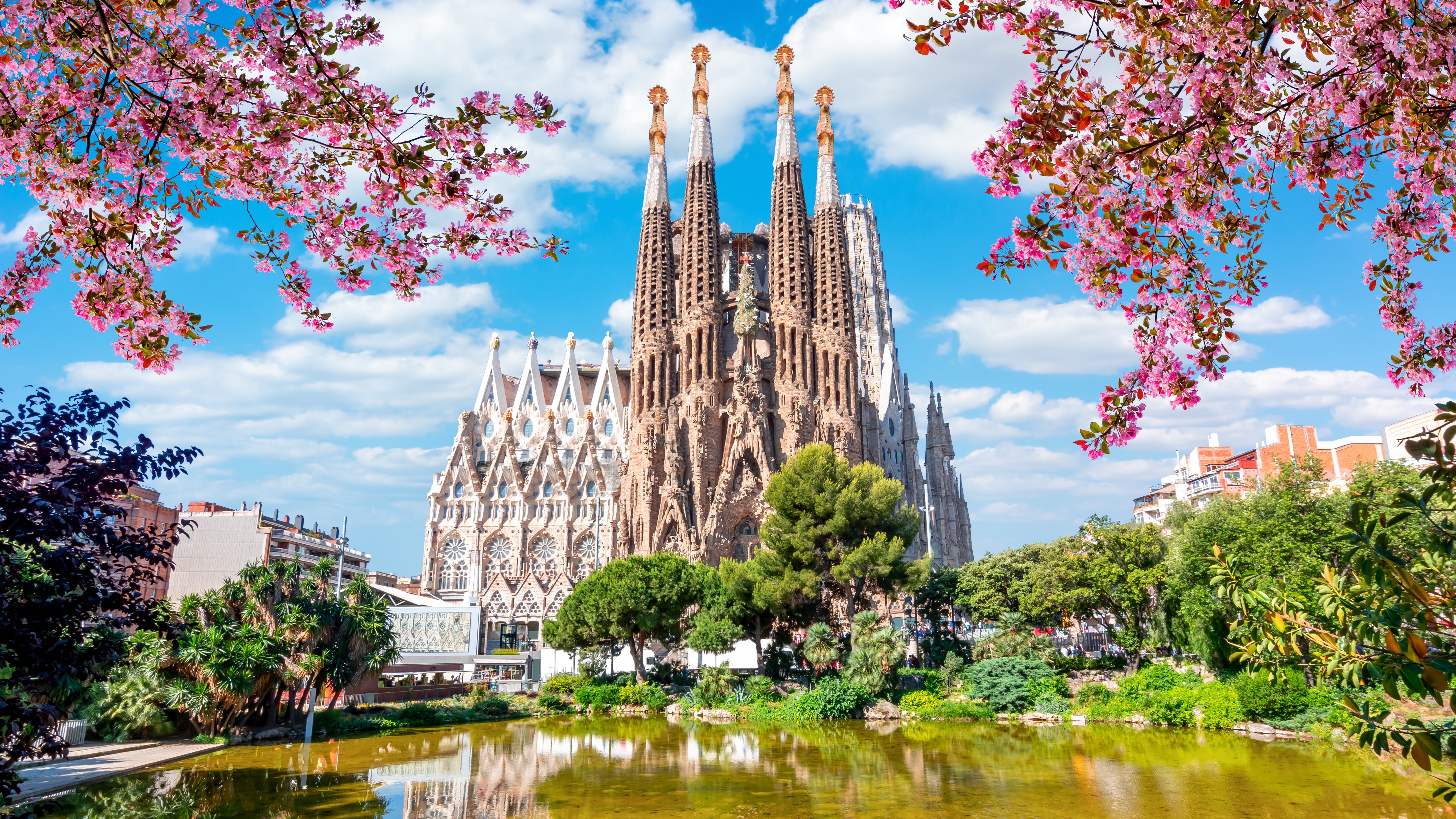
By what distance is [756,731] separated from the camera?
23.5m

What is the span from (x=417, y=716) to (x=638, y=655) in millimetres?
8100

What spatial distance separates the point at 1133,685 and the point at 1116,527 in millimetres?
7433

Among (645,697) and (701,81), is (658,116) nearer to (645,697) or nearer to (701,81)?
(701,81)

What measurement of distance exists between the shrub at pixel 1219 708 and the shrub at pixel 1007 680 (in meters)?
4.80

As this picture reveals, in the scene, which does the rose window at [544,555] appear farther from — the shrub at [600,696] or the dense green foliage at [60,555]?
the dense green foliage at [60,555]

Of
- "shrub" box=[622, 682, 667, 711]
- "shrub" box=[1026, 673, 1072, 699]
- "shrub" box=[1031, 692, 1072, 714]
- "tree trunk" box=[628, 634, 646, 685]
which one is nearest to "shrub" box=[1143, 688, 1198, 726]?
"shrub" box=[1031, 692, 1072, 714]

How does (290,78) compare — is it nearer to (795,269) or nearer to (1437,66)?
(1437,66)

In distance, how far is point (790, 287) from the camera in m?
52.4

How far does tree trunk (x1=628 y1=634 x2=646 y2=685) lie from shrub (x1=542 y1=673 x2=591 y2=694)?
1781mm

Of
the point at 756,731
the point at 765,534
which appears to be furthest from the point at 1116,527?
the point at 756,731

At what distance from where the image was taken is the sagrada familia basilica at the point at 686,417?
48.8 m

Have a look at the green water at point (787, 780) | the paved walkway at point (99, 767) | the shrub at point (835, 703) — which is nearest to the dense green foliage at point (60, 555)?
the green water at point (787, 780)

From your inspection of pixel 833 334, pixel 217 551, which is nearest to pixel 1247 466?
pixel 833 334

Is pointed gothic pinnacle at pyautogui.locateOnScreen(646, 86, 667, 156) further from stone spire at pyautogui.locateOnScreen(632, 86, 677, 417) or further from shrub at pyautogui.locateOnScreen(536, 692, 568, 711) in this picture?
shrub at pyautogui.locateOnScreen(536, 692, 568, 711)
